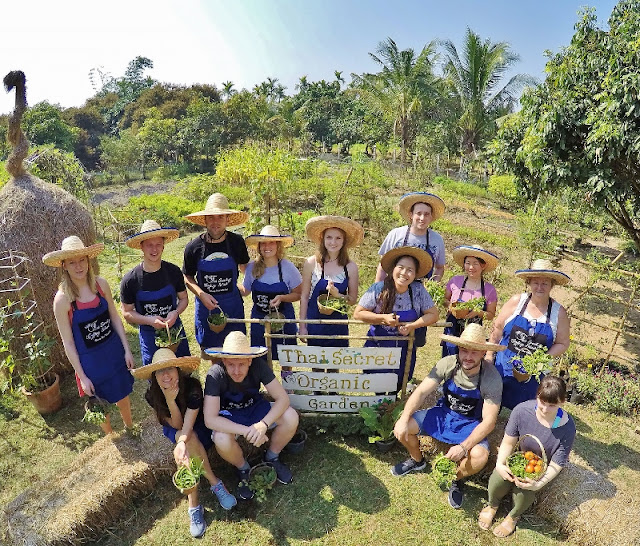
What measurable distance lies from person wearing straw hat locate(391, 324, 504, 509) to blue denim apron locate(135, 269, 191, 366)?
2407mm

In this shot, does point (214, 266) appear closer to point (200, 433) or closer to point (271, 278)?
point (271, 278)

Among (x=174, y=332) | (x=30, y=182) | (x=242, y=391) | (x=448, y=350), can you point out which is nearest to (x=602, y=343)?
(x=448, y=350)

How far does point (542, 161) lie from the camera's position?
577 centimetres

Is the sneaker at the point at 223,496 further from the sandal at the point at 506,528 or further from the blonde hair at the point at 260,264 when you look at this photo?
the sandal at the point at 506,528

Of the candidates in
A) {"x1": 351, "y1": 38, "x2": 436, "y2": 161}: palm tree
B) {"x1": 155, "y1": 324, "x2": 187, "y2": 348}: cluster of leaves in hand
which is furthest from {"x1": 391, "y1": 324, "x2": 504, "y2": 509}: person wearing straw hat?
{"x1": 351, "y1": 38, "x2": 436, "y2": 161}: palm tree

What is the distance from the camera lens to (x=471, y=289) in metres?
4.11

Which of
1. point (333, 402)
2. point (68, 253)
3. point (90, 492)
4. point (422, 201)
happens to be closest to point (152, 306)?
point (68, 253)

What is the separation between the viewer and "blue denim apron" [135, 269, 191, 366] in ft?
13.2

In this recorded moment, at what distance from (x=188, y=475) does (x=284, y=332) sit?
1.62 metres

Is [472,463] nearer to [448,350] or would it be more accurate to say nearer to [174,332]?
[448,350]

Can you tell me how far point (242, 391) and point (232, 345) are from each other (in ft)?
1.54

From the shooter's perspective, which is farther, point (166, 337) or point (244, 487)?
point (166, 337)

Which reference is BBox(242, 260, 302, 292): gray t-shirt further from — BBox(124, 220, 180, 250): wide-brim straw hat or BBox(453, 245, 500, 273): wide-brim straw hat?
BBox(453, 245, 500, 273): wide-brim straw hat

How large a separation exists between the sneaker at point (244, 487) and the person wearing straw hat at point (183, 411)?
0.26ft
